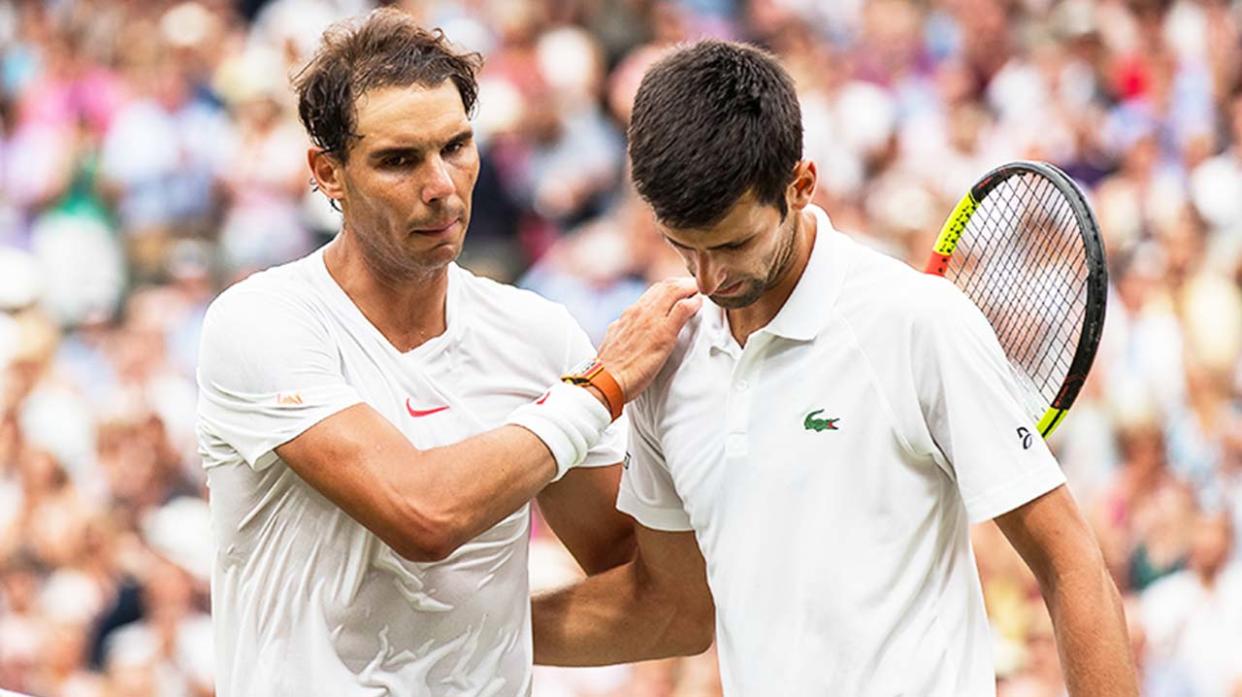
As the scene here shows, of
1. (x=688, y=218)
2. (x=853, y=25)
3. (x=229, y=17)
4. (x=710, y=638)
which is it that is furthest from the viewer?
(x=229, y=17)

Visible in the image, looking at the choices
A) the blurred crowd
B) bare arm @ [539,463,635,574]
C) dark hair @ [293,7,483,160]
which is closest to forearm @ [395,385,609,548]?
bare arm @ [539,463,635,574]

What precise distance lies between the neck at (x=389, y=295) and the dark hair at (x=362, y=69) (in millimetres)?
196

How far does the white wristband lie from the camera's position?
11.4ft

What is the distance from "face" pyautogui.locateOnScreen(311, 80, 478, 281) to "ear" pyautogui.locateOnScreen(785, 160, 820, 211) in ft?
2.15

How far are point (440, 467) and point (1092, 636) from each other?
111 cm

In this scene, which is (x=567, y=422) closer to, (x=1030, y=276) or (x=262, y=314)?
(x=262, y=314)

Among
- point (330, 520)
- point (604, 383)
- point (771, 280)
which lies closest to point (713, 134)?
point (771, 280)

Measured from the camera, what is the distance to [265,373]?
354 cm

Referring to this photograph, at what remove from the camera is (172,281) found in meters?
9.88

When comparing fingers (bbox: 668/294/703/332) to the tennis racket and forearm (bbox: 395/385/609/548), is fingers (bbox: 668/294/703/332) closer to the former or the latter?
forearm (bbox: 395/385/609/548)

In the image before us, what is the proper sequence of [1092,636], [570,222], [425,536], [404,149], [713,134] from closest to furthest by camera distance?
1. [1092,636]
2. [713,134]
3. [425,536]
4. [404,149]
5. [570,222]

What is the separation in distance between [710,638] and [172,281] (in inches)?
250

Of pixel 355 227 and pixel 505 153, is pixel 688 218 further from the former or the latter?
pixel 505 153

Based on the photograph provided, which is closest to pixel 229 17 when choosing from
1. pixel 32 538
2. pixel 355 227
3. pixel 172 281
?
pixel 172 281
